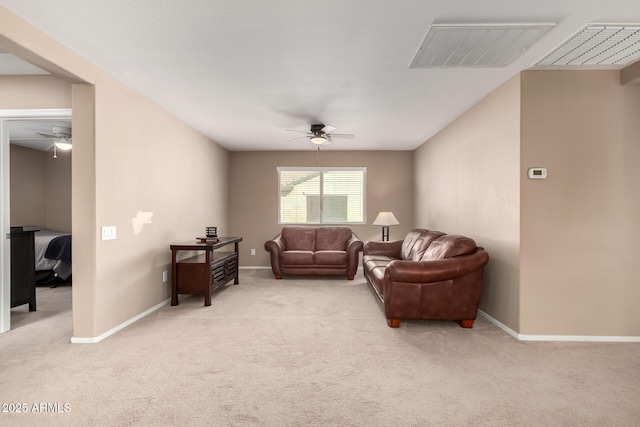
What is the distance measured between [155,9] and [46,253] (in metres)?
4.98

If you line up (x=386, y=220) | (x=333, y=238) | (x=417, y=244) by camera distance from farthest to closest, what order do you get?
(x=333, y=238)
(x=386, y=220)
(x=417, y=244)

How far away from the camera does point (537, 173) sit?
3.08 metres

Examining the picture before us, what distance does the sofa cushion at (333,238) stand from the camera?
6.55 metres

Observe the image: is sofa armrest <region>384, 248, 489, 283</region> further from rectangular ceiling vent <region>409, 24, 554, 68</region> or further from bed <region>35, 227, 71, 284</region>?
bed <region>35, 227, 71, 284</region>

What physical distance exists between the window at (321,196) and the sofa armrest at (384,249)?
167cm

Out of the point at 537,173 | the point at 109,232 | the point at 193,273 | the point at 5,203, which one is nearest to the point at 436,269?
the point at 537,173

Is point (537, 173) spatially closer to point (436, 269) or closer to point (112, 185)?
point (436, 269)

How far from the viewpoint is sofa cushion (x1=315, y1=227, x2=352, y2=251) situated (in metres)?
6.55

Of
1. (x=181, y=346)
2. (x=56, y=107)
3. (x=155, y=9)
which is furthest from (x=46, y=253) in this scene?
(x=155, y=9)

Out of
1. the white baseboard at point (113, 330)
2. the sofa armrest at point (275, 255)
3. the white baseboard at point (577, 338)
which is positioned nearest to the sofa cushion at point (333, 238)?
the sofa armrest at point (275, 255)

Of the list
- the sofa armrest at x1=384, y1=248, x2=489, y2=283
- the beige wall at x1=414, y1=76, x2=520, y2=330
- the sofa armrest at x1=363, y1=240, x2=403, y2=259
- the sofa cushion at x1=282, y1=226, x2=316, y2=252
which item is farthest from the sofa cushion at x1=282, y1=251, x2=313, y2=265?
the sofa armrest at x1=384, y1=248, x2=489, y2=283

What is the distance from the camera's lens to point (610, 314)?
3047 mm

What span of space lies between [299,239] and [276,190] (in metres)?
1.27

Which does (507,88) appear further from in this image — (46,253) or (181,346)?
(46,253)
